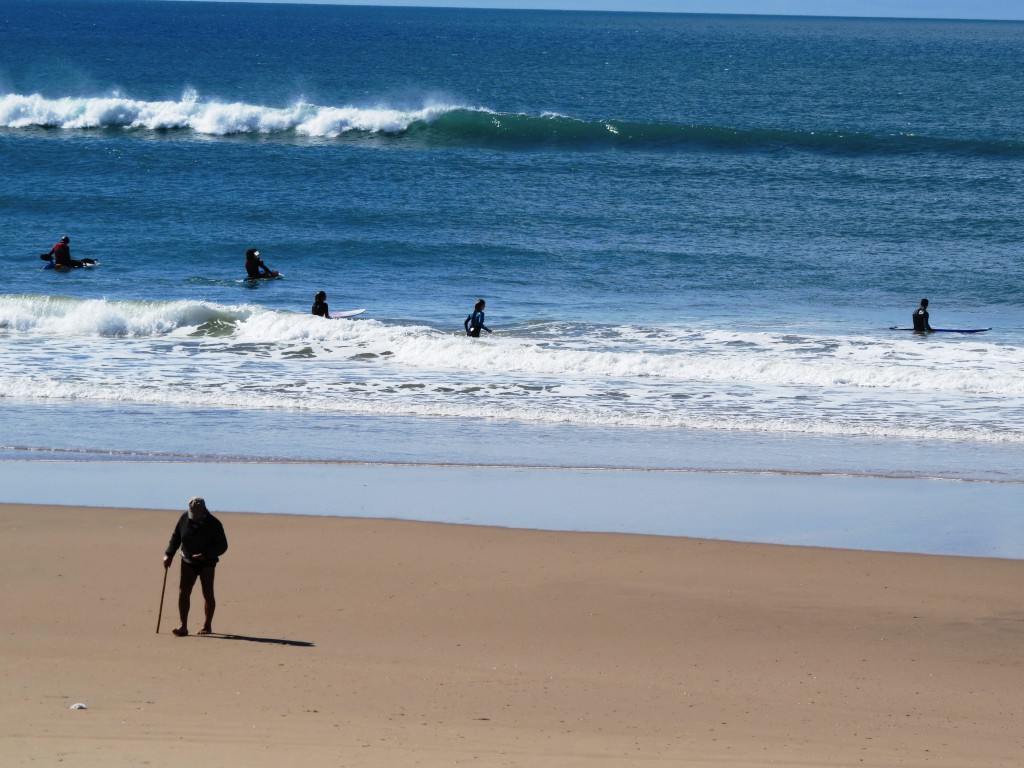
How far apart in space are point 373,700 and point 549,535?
360 cm

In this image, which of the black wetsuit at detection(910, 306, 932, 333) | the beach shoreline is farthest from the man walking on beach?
the black wetsuit at detection(910, 306, 932, 333)

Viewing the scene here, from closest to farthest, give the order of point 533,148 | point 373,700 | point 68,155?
point 373,700, point 68,155, point 533,148

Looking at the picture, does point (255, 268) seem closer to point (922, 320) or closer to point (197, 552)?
point (922, 320)

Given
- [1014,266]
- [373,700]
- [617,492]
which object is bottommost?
[373,700]

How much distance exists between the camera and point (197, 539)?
29.4 ft

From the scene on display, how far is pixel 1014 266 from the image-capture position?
27.8 metres

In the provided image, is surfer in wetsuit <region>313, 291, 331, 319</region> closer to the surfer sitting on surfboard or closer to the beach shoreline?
the surfer sitting on surfboard

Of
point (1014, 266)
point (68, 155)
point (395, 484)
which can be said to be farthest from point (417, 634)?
point (68, 155)

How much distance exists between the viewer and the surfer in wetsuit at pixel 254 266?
26.3 metres

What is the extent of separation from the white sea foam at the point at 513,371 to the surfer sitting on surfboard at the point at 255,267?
3605mm

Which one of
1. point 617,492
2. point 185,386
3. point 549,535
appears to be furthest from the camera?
point 185,386

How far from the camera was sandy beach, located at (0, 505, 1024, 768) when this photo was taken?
7398 millimetres

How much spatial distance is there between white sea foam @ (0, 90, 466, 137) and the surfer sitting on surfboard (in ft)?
64.9

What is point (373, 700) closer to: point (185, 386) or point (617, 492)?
point (617, 492)
